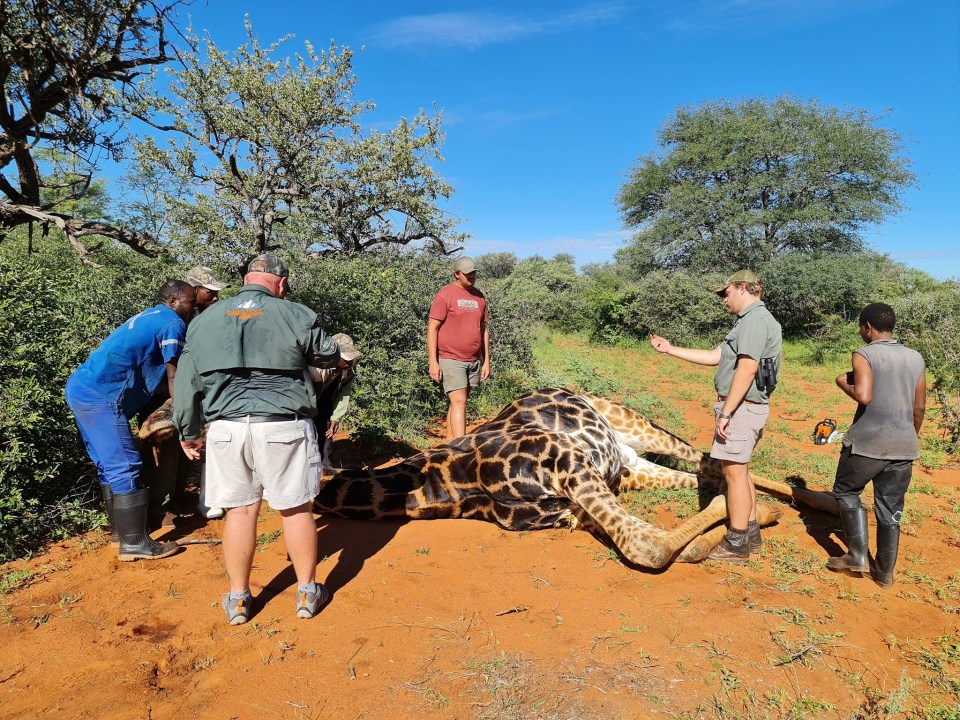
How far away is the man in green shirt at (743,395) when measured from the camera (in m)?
3.63

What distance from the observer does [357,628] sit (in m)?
3.14

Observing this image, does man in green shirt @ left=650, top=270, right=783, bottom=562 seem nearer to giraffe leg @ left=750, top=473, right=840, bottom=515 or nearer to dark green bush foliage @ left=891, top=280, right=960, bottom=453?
giraffe leg @ left=750, top=473, right=840, bottom=515

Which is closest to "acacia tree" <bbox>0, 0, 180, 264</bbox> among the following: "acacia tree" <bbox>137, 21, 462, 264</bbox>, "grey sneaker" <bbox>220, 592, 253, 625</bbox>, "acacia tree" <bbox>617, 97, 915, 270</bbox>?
"acacia tree" <bbox>137, 21, 462, 264</bbox>

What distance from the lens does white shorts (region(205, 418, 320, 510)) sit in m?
3.07

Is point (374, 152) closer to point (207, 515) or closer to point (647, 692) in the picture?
point (207, 515)

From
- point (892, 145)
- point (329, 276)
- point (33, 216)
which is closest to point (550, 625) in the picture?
point (329, 276)

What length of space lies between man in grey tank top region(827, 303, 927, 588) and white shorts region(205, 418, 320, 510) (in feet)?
10.9

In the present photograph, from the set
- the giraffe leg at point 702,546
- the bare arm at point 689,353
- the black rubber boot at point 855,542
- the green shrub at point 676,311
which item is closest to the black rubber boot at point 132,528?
the giraffe leg at point 702,546

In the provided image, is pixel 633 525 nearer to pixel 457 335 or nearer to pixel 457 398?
pixel 457 398

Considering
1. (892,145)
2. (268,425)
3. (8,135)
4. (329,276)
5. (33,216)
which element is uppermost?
(892,145)

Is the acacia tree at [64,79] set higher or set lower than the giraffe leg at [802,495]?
higher

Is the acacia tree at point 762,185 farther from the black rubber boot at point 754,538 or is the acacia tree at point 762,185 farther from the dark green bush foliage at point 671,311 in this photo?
the black rubber boot at point 754,538

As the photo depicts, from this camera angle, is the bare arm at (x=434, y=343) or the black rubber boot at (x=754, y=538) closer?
the black rubber boot at (x=754, y=538)

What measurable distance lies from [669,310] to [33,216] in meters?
13.8
